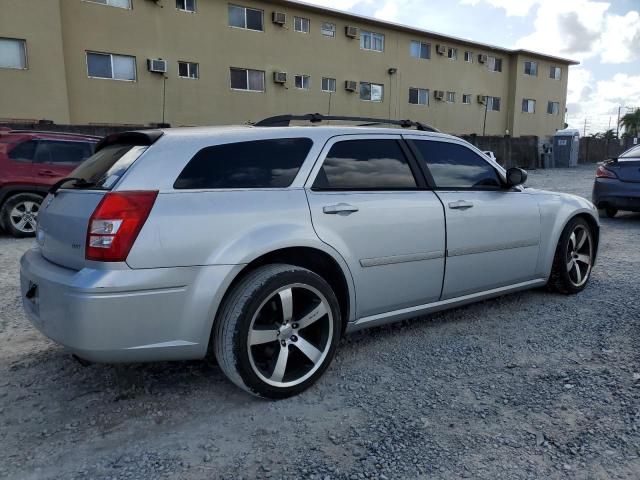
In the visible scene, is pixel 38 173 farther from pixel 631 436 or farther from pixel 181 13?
pixel 181 13

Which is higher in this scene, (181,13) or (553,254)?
(181,13)

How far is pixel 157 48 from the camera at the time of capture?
18.6 metres

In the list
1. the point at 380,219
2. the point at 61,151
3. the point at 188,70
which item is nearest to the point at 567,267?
the point at 380,219

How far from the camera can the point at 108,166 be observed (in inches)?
110

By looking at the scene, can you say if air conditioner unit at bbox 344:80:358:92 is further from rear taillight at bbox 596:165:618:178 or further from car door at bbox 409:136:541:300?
car door at bbox 409:136:541:300

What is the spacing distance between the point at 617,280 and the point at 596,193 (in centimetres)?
468

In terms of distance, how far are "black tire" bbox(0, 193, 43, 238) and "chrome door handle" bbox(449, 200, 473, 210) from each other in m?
6.87

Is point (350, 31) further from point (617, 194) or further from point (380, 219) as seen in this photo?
point (380, 219)

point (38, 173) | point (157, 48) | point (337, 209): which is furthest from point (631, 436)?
point (157, 48)

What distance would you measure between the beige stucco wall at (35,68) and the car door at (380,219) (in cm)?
1631

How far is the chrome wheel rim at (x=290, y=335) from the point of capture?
2760 mm

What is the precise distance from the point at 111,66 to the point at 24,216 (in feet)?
38.9

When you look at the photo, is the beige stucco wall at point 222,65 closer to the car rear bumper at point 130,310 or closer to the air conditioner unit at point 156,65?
the air conditioner unit at point 156,65

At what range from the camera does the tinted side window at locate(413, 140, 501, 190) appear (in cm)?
367
